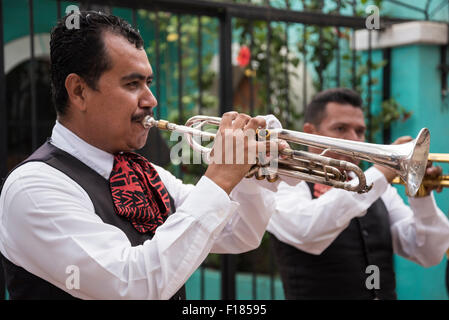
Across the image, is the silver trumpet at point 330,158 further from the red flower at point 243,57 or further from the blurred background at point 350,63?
the red flower at point 243,57

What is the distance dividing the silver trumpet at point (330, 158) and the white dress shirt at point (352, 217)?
621 millimetres

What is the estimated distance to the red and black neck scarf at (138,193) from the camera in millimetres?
1689

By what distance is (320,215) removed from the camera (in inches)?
103

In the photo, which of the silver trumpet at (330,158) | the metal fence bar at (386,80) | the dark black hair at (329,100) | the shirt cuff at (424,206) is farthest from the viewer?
the metal fence bar at (386,80)

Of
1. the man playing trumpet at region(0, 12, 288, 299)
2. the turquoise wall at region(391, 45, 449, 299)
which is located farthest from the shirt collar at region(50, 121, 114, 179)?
the turquoise wall at region(391, 45, 449, 299)

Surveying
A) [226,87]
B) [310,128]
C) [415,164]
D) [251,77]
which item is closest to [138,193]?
[415,164]

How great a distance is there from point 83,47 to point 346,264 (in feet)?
5.44

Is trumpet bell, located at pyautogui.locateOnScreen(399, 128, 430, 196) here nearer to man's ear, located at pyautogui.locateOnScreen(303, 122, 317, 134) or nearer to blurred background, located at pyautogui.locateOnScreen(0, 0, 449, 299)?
man's ear, located at pyautogui.locateOnScreen(303, 122, 317, 134)

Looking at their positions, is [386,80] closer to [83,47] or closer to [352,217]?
[352,217]

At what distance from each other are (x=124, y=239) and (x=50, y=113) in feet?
14.8

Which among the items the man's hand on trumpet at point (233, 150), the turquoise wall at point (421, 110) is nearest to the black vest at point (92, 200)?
the man's hand on trumpet at point (233, 150)
